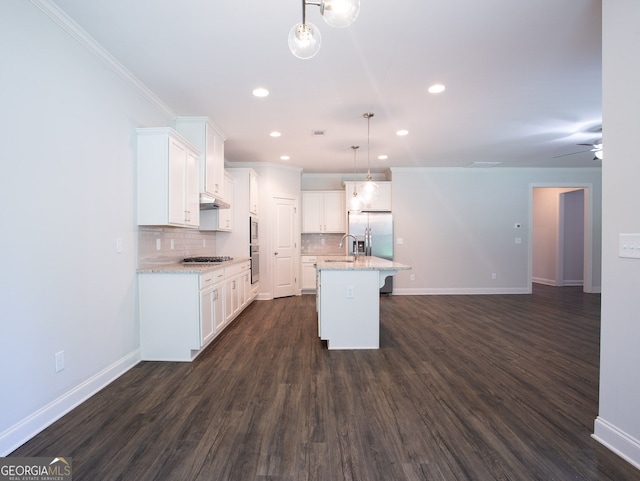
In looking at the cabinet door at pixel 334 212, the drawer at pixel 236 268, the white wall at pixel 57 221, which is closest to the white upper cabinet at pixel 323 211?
the cabinet door at pixel 334 212

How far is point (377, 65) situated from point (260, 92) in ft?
3.87

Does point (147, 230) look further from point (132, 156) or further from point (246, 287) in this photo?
point (246, 287)

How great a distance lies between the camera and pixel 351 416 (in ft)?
6.48

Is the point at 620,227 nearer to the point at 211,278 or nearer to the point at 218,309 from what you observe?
the point at 211,278

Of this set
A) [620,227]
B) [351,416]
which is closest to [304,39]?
[620,227]

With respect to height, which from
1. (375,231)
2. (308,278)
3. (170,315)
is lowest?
(308,278)

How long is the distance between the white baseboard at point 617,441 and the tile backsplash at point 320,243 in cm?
521

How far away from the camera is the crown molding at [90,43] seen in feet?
6.29

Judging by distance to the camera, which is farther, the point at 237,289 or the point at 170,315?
the point at 237,289

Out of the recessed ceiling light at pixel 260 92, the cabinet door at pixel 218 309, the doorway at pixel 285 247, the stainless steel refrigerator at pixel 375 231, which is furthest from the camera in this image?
the stainless steel refrigerator at pixel 375 231

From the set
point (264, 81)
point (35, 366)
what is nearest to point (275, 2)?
point (264, 81)

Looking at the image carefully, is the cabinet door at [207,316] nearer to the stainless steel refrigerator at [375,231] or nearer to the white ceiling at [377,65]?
the white ceiling at [377,65]

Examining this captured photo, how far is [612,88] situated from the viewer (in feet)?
5.37

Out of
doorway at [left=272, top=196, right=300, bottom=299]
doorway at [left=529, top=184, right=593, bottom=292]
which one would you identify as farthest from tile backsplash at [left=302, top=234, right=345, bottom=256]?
doorway at [left=529, top=184, right=593, bottom=292]
